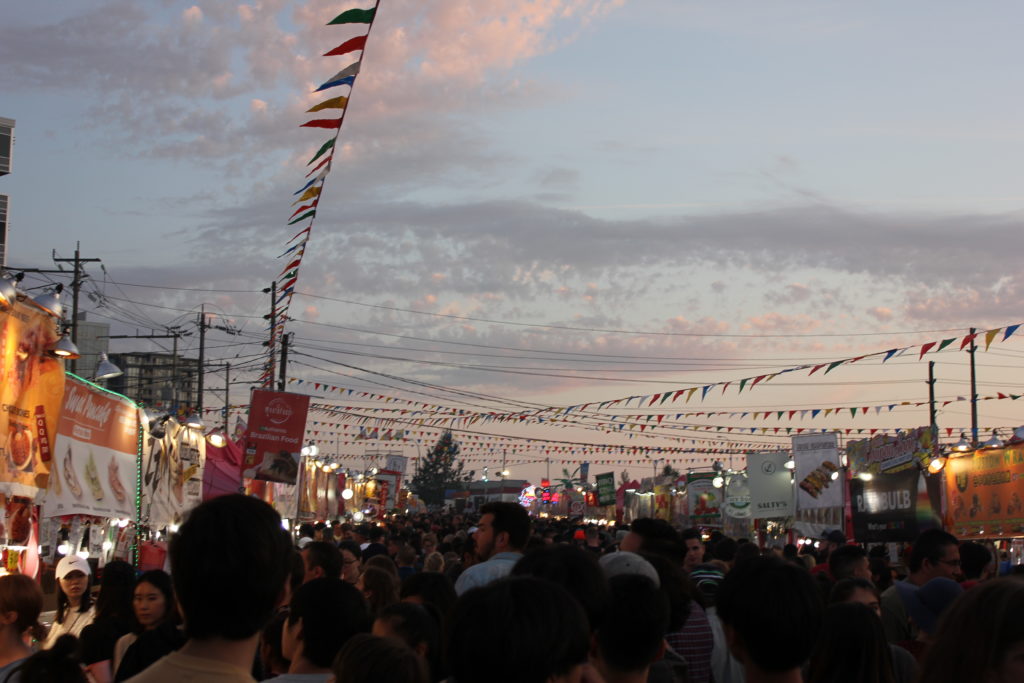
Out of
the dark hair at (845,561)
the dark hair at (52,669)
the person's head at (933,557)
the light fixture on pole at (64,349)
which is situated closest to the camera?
the dark hair at (52,669)

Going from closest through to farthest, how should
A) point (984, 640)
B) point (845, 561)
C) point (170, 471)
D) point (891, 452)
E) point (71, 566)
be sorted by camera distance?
1. point (984, 640)
2. point (71, 566)
3. point (845, 561)
4. point (170, 471)
5. point (891, 452)

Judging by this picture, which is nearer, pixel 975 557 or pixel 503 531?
pixel 503 531

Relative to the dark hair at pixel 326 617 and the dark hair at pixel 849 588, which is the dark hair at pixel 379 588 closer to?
the dark hair at pixel 326 617

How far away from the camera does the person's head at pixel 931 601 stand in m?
6.99

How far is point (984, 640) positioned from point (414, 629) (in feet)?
11.7

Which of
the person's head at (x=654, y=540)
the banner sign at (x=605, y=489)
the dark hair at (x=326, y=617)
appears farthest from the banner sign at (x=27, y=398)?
the banner sign at (x=605, y=489)

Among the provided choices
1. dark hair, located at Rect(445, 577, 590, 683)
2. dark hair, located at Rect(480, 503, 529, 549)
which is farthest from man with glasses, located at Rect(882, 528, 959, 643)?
dark hair, located at Rect(445, 577, 590, 683)

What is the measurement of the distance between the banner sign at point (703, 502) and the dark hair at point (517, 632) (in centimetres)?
3596

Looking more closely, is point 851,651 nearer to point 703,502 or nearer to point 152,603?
point 152,603

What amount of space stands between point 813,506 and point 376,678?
22.4m

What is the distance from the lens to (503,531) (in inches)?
307

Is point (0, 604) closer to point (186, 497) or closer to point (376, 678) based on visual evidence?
point (376, 678)

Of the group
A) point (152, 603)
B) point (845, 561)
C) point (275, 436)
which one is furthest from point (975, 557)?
point (275, 436)

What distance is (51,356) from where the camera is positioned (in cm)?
1466
